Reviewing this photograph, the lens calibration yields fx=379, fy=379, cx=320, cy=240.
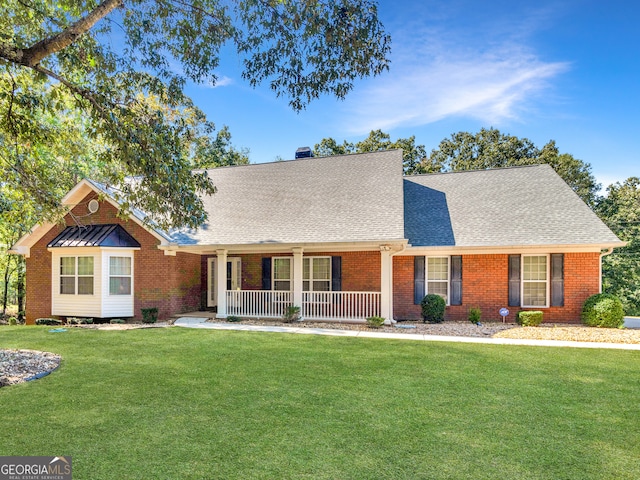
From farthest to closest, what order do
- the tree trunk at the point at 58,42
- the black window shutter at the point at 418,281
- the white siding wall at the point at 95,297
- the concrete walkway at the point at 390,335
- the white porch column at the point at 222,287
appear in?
the black window shutter at the point at 418,281 < the white porch column at the point at 222,287 < the white siding wall at the point at 95,297 < the concrete walkway at the point at 390,335 < the tree trunk at the point at 58,42

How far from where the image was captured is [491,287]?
14.0 metres

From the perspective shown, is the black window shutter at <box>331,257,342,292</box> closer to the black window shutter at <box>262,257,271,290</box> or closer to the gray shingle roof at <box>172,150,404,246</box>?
the gray shingle roof at <box>172,150,404,246</box>

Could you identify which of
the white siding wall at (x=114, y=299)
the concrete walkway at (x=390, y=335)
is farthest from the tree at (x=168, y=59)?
the white siding wall at (x=114, y=299)

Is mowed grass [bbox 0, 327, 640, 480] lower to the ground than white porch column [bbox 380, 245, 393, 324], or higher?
lower

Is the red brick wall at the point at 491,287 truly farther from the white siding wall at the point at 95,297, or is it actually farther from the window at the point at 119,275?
the white siding wall at the point at 95,297

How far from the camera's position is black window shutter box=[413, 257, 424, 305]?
14516mm

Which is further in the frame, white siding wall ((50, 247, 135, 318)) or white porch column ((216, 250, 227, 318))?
white porch column ((216, 250, 227, 318))

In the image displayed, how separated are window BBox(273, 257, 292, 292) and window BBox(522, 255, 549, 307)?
28.8 ft

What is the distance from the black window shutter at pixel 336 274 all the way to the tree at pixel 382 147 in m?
21.2

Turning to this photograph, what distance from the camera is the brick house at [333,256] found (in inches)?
524

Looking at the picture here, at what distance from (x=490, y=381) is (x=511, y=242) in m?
8.15

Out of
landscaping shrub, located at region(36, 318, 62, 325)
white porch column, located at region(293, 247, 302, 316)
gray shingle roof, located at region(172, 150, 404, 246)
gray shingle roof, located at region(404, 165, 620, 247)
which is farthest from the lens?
landscaping shrub, located at region(36, 318, 62, 325)

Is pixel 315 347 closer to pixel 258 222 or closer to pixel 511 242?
pixel 258 222

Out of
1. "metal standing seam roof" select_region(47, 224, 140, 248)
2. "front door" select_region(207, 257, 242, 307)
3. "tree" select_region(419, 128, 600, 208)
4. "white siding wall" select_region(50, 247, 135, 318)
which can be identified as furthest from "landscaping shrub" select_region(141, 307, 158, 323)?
"tree" select_region(419, 128, 600, 208)
